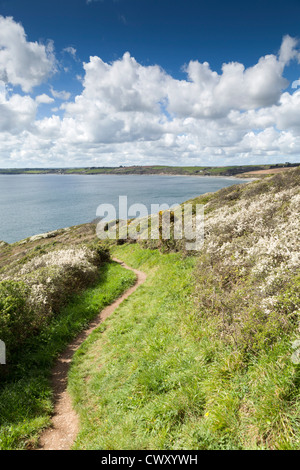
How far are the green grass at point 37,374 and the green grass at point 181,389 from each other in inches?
34.3

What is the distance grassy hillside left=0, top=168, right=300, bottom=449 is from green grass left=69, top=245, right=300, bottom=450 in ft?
0.07

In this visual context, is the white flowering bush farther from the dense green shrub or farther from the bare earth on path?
the dense green shrub

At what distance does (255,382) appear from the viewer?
4.30 m

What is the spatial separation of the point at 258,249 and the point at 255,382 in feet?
14.8

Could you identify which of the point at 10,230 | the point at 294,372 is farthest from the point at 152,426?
the point at 10,230

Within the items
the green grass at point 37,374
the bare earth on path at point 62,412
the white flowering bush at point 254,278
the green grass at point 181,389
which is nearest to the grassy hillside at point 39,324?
the green grass at point 37,374

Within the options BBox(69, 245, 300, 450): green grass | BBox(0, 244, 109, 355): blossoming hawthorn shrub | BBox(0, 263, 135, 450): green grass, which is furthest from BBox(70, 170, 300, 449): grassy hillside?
BBox(0, 244, 109, 355): blossoming hawthorn shrub

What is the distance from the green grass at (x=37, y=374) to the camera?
17.4 ft

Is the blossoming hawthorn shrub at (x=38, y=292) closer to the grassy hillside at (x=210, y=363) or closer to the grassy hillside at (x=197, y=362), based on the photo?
the grassy hillside at (x=197, y=362)

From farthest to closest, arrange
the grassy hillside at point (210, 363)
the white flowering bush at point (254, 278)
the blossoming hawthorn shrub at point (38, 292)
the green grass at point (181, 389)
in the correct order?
the blossoming hawthorn shrub at point (38, 292)
the white flowering bush at point (254, 278)
the grassy hillside at point (210, 363)
the green grass at point (181, 389)

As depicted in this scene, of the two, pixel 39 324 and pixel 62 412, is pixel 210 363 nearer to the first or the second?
pixel 62 412

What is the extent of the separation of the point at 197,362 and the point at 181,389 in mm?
969
